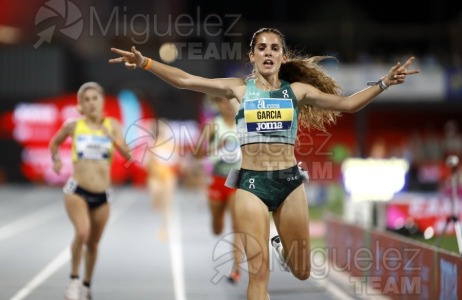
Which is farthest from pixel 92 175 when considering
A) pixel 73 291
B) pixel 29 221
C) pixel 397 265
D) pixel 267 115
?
pixel 29 221

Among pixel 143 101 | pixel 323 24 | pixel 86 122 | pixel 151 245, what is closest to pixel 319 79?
pixel 86 122

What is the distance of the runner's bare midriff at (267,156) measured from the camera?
26.9 ft

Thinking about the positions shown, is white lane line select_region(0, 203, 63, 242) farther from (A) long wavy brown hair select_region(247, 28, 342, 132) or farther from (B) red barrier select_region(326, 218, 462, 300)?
(A) long wavy brown hair select_region(247, 28, 342, 132)

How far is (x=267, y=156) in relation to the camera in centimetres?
823

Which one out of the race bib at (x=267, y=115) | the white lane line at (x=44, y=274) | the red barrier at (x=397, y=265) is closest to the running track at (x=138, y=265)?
the white lane line at (x=44, y=274)

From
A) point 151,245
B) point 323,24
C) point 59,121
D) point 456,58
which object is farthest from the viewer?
point 323,24

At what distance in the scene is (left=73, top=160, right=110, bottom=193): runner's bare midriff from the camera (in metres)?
11.4

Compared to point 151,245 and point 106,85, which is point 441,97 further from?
point 151,245

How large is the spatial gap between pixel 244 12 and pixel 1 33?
11.4 metres

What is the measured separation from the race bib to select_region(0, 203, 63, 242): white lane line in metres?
13.7

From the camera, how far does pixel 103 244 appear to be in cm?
1939

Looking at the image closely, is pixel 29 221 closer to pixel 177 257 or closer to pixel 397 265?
pixel 177 257

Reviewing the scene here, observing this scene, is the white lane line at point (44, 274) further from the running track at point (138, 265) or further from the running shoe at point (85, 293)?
the running shoe at point (85, 293)

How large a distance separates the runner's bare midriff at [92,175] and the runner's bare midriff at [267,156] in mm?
3562
